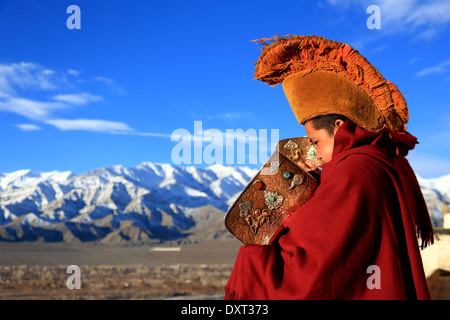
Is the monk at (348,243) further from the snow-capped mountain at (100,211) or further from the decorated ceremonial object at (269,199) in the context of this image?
the snow-capped mountain at (100,211)

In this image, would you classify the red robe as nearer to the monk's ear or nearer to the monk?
the monk

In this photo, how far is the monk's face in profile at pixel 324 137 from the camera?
5.95ft

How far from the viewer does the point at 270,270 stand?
1542 mm

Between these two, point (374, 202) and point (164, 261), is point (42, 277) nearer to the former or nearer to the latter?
point (164, 261)

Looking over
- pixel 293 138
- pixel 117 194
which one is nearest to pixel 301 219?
pixel 293 138

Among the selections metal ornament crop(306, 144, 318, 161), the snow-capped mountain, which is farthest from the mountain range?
metal ornament crop(306, 144, 318, 161)

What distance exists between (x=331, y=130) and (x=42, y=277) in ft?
139

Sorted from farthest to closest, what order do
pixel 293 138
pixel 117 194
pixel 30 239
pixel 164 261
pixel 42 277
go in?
pixel 117 194 < pixel 30 239 < pixel 164 261 < pixel 42 277 < pixel 293 138

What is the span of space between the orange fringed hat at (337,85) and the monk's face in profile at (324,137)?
0.04 m

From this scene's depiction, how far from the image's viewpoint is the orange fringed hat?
1808 millimetres

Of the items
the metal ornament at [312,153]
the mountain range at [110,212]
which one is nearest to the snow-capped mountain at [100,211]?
the mountain range at [110,212]

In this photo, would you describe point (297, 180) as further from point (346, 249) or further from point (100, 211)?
point (100, 211)

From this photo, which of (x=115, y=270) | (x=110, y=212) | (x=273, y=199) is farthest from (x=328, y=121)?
(x=110, y=212)

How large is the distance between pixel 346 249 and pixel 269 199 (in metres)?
0.59
